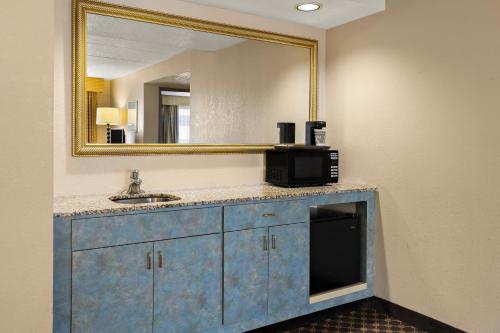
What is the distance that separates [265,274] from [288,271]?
0.57 feet

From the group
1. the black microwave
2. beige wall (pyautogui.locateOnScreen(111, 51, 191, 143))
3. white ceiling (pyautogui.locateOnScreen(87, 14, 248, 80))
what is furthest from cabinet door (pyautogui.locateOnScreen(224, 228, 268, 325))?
white ceiling (pyautogui.locateOnScreen(87, 14, 248, 80))

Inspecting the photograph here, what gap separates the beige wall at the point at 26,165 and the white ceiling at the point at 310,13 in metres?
1.42

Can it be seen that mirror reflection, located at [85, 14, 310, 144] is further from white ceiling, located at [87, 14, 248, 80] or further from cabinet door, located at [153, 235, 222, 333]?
cabinet door, located at [153, 235, 222, 333]

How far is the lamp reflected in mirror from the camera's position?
269 cm

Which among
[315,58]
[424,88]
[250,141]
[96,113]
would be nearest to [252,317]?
[250,141]

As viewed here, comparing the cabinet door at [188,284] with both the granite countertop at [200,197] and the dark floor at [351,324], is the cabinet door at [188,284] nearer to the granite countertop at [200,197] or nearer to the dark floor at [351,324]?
the granite countertop at [200,197]

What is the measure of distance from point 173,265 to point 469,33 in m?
2.11

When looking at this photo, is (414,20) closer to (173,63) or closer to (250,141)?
(250,141)

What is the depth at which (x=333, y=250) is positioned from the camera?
304cm

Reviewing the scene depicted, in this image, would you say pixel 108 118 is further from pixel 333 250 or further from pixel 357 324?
pixel 357 324

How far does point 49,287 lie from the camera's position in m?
1.79

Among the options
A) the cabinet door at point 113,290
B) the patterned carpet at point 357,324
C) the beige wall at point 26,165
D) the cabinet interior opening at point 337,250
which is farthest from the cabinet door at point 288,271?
the beige wall at point 26,165

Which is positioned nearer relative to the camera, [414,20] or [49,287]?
[49,287]

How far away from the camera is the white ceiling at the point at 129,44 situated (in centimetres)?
265
